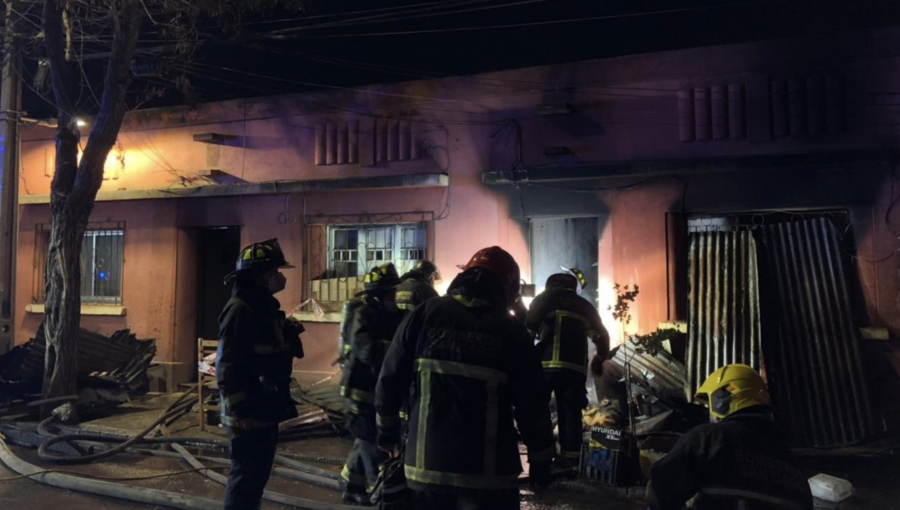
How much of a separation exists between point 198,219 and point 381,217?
3.55 m

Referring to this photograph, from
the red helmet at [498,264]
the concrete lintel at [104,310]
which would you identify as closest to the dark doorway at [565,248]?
the red helmet at [498,264]

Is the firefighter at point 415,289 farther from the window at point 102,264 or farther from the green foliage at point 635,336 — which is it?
the window at point 102,264

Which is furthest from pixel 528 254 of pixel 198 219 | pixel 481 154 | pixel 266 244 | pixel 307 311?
pixel 198 219

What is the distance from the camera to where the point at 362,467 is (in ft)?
17.7

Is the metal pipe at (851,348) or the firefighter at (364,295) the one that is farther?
the metal pipe at (851,348)

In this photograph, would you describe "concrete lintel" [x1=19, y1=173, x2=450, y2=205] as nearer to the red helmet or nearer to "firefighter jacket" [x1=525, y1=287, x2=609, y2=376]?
"firefighter jacket" [x1=525, y1=287, x2=609, y2=376]

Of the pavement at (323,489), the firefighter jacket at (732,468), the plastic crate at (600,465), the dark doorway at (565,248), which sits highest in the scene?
the dark doorway at (565,248)

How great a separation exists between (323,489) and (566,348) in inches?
102

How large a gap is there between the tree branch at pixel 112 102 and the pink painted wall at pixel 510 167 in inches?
94.0

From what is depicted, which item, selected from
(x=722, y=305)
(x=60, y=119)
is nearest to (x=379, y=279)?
(x=722, y=305)

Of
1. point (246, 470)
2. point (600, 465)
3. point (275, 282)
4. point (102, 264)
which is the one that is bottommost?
point (600, 465)

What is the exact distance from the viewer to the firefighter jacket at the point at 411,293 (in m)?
6.00

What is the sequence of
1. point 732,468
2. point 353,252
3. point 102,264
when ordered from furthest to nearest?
point 102,264, point 353,252, point 732,468

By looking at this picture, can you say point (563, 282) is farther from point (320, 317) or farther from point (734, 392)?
point (320, 317)
